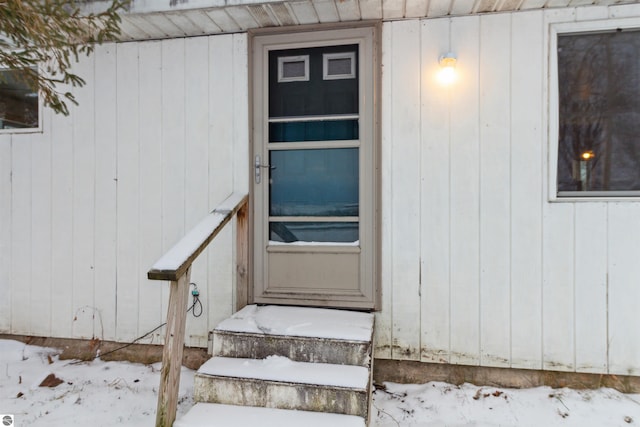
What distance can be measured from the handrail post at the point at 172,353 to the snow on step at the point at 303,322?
37 centimetres

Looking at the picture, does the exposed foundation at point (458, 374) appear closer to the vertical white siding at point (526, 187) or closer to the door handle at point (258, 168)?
the vertical white siding at point (526, 187)

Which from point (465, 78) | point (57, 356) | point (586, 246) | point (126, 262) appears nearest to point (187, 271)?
→ point (126, 262)

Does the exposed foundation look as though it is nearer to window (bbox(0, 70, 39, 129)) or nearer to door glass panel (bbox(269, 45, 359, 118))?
door glass panel (bbox(269, 45, 359, 118))

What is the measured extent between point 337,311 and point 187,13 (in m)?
2.25

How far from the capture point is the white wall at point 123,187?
8.98ft

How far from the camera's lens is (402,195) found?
8.25ft

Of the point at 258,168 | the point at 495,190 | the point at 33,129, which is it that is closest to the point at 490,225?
the point at 495,190

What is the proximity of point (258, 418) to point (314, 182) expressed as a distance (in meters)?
1.53

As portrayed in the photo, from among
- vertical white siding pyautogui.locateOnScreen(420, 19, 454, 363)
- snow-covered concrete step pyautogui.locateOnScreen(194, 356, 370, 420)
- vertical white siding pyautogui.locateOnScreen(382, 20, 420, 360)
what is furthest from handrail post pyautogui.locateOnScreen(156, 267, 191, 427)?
vertical white siding pyautogui.locateOnScreen(420, 19, 454, 363)

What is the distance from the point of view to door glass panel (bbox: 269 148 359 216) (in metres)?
2.60

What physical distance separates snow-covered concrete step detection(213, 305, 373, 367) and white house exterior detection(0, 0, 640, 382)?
46 cm

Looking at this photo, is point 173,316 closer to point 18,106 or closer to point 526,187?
point 526,187

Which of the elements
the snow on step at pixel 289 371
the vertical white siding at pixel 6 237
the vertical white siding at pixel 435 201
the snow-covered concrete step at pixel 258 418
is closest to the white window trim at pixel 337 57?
the vertical white siding at pixel 435 201

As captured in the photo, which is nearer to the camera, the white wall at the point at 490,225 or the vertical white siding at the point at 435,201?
the white wall at the point at 490,225
